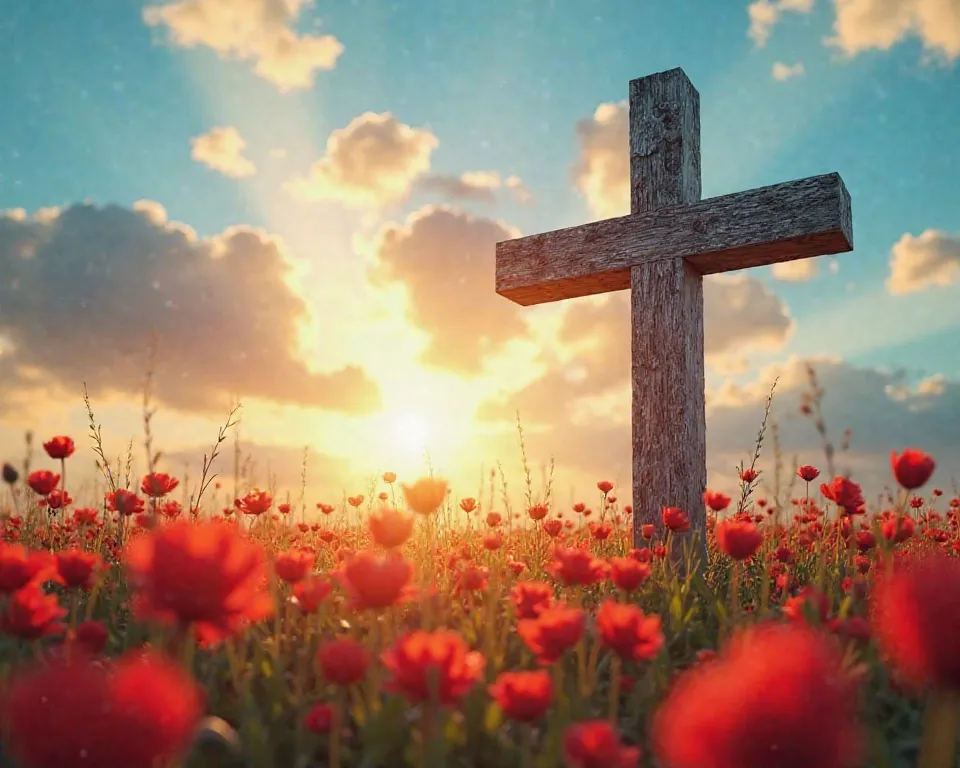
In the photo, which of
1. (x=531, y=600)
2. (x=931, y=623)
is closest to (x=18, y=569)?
(x=531, y=600)

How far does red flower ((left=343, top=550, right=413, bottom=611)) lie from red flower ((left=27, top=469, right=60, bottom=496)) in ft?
7.48

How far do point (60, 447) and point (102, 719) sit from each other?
10.4ft

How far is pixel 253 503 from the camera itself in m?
A: 3.87

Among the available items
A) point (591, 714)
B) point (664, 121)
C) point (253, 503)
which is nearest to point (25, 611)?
point (591, 714)

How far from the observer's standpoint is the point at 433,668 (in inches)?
58.1

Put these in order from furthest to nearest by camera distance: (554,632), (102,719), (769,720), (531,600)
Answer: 1. (531,600)
2. (554,632)
3. (102,719)
4. (769,720)

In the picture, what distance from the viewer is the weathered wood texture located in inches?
203

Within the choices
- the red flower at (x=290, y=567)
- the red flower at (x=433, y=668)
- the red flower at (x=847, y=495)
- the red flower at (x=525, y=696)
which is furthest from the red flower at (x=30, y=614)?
the red flower at (x=847, y=495)

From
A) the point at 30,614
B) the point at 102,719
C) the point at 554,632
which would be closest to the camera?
the point at 102,719

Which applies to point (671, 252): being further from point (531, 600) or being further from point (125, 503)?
point (125, 503)

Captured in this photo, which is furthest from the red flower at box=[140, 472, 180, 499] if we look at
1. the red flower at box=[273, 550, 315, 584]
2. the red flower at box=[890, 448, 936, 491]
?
the red flower at box=[890, 448, 936, 491]

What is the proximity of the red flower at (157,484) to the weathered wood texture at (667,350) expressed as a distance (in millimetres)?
3052

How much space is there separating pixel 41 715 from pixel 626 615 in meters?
1.25

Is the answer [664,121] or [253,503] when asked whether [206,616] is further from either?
[664,121]
